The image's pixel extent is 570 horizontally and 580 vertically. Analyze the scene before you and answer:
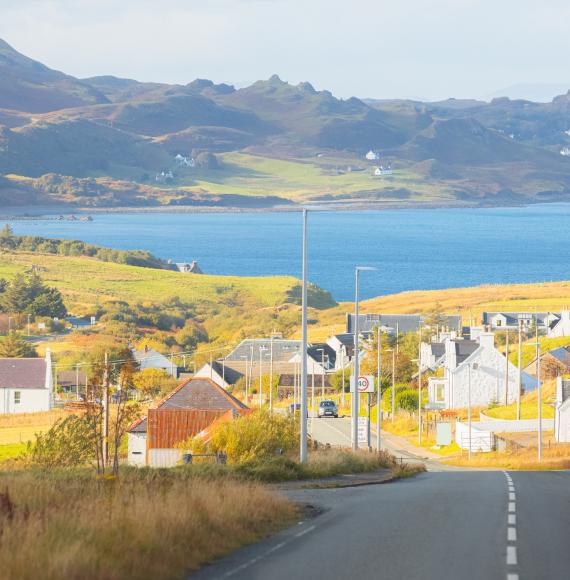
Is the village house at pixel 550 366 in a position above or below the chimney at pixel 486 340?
below

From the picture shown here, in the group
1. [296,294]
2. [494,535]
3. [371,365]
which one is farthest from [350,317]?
[494,535]

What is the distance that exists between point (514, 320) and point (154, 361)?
3049cm

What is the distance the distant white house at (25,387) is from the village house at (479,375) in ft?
83.6

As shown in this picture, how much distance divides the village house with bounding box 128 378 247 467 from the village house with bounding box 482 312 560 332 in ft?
162

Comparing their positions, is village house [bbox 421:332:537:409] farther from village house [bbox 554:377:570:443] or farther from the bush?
the bush

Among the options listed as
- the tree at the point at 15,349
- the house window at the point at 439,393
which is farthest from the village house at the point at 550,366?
the tree at the point at 15,349

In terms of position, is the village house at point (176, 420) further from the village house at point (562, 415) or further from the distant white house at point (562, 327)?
the distant white house at point (562, 327)

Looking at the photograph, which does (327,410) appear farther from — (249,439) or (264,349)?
(249,439)

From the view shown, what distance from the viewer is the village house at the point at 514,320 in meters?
101

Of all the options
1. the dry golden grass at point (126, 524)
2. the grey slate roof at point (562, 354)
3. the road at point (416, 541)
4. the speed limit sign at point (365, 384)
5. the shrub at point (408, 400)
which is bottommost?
the road at point (416, 541)

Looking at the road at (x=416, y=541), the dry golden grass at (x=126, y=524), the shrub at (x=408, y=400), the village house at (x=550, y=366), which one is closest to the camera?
the dry golden grass at (x=126, y=524)

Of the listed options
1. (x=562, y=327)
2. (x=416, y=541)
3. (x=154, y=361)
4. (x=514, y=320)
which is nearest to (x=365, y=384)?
(x=416, y=541)

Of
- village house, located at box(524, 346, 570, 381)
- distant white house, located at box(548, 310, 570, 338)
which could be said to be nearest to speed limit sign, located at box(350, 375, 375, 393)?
village house, located at box(524, 346, 570, 381)

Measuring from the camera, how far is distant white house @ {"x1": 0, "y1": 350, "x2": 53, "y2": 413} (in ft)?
272
